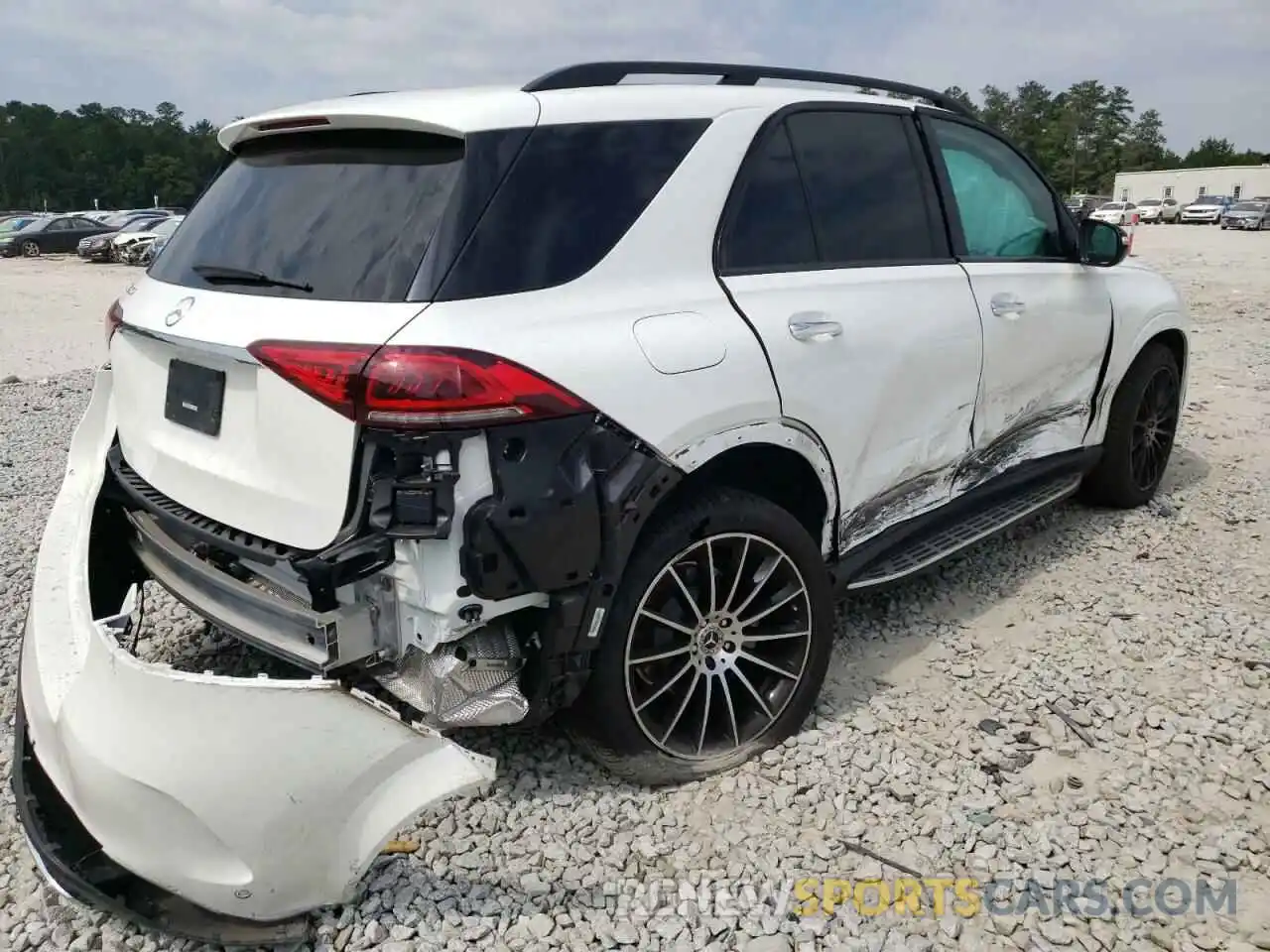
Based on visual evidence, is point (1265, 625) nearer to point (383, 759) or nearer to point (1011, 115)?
point (383, 759)

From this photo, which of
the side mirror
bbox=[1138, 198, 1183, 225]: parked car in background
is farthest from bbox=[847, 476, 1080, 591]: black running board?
bbox=[1138, 198, 1183, 225]: parked car in background

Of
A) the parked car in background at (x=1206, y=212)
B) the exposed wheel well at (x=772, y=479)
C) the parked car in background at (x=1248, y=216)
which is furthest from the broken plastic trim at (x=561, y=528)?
the parked car in background at (x=1206, y=212)

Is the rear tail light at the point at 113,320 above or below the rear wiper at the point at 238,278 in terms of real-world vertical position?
below

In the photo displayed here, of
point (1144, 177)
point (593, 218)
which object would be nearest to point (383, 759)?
point (593, 218)

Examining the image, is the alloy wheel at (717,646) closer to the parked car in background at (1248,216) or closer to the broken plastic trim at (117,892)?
the broken plastic trim at (117,892)

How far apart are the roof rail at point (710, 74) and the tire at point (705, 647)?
1180 millimetres

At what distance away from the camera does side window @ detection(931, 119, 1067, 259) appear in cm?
370

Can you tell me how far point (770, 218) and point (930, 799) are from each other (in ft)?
5.77

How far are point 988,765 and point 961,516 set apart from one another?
112 cm

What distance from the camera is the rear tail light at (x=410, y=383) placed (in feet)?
6.91

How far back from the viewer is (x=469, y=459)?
7.08 feet

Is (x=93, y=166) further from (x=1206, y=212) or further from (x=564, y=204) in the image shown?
(x=564, y=204)

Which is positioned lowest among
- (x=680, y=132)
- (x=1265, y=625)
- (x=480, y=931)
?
(x=480, y=931)

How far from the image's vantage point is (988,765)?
2.94m
